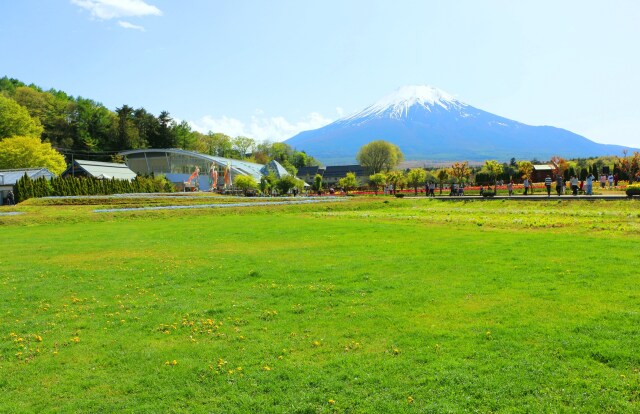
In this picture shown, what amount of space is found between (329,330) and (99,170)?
81833 mm

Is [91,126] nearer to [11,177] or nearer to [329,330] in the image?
[11,177]

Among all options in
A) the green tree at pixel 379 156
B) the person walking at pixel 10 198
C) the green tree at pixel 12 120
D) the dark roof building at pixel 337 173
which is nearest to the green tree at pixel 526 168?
the green tree at pixel 379 156

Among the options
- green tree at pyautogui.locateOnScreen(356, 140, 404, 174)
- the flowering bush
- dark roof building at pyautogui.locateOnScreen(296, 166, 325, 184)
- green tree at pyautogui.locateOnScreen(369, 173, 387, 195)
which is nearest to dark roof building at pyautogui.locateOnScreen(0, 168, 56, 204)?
green tree at pyautogui.locateOnScreen(369, 173, 387, 195)

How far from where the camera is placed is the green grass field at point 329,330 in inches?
205

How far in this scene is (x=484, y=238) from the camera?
16609 millimetres

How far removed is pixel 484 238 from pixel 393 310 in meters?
9.82

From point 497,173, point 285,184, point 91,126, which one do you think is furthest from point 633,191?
point 91,126

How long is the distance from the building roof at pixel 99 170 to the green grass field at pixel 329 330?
68384 mm

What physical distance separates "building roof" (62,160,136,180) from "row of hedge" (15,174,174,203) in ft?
28.9

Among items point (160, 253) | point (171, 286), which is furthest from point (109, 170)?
point (171, 286)

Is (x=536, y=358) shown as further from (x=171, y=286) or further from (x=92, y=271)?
(x=92, y=271)

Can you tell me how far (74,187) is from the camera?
5434 centimetres

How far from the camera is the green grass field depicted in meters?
5.20

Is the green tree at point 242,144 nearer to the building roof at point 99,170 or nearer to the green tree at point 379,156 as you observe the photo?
the green tree at point 379,156
